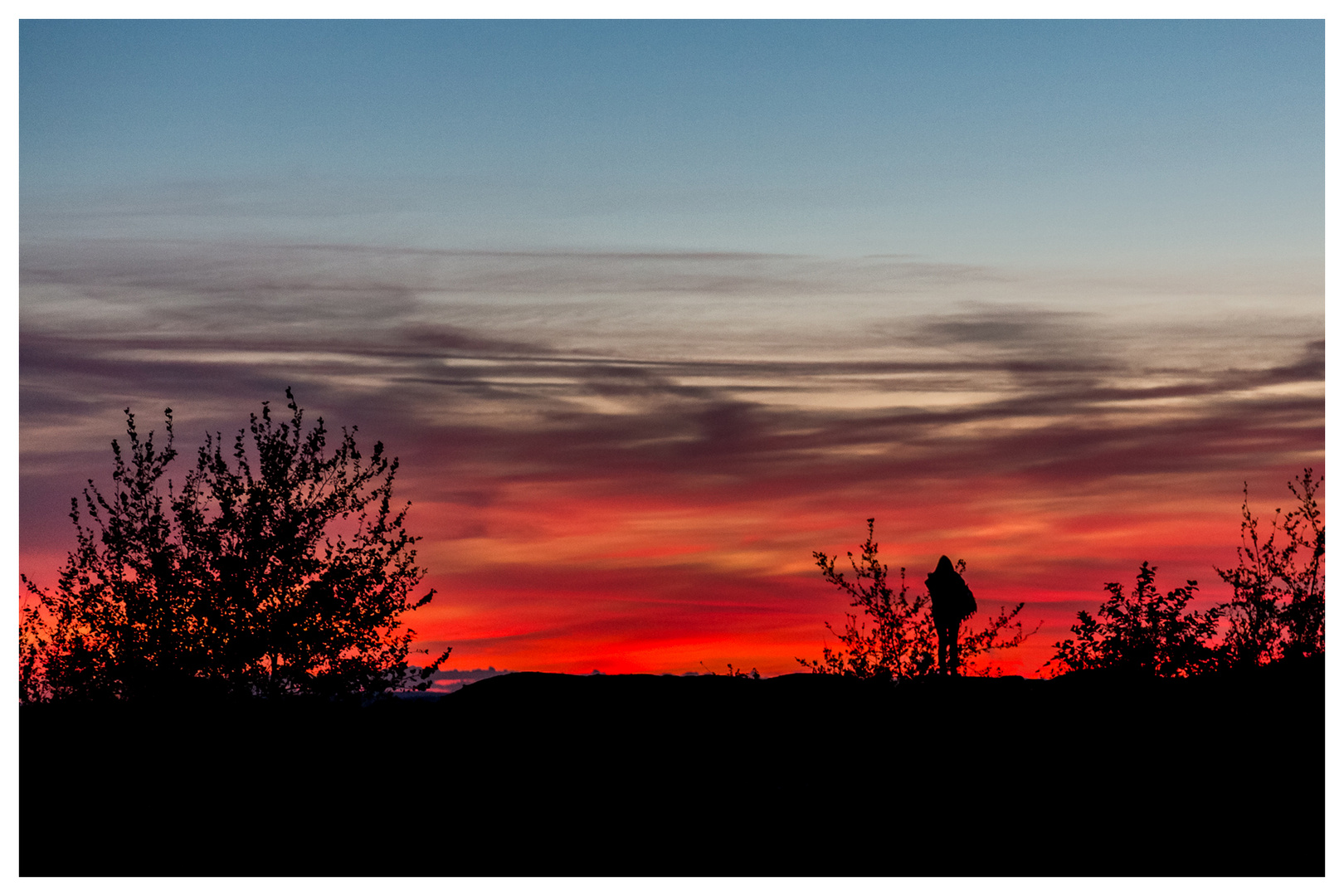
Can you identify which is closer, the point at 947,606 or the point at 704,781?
the point at 704,781

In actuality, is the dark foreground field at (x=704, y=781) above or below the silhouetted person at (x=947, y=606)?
below

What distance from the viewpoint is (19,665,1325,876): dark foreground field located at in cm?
1903

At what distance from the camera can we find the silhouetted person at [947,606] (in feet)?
85.3

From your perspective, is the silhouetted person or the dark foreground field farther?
the silhouetted person

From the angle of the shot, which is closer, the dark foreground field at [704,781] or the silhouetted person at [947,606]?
the dark foreground field at [704,781]

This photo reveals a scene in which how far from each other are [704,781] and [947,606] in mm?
6864

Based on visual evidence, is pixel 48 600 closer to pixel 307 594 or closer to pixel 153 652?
pixel 153 652

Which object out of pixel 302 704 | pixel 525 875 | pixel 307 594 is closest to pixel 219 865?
pixel 525 875

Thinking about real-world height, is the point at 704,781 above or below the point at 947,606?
below

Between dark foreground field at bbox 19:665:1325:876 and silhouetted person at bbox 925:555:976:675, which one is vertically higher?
silhouetted person at bbox 925:555:976:675

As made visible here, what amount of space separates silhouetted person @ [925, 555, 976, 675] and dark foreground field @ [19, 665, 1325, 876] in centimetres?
80

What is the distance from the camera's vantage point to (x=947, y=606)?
1024 inches

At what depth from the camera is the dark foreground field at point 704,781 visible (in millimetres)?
19031

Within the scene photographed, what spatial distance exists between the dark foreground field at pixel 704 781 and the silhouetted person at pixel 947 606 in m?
0.80
